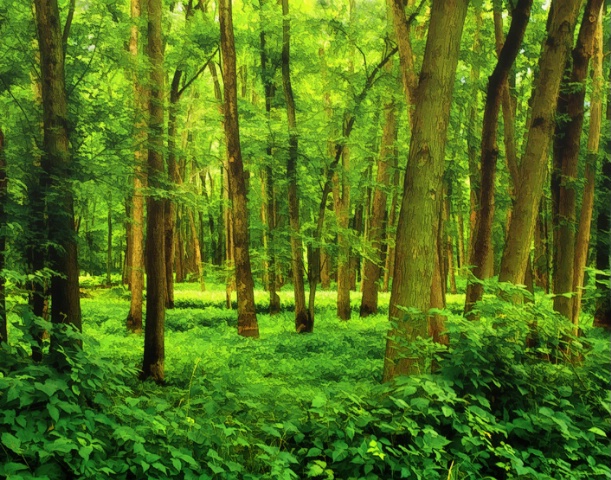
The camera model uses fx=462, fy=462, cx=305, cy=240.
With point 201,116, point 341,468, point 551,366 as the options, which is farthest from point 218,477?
point 201,116

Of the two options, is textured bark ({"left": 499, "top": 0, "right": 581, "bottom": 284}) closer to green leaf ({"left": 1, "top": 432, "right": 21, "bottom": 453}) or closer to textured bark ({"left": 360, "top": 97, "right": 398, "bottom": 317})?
green leaf ({"left": 1, "top": 432, "right": 21, "bottom": 453})

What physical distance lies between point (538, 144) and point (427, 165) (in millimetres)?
2238

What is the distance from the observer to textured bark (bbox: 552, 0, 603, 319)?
8.27 m

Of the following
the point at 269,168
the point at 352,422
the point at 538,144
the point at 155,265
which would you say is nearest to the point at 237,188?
the point at 269,168

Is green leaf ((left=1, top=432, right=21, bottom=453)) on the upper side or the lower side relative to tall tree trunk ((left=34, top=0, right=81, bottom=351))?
lower

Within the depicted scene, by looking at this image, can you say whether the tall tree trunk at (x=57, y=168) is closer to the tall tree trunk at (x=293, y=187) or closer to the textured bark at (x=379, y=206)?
the tall tree trunk at (x=293, y=187)

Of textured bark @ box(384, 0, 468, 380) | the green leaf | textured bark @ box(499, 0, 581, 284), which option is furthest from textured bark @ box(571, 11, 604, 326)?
the green leaf

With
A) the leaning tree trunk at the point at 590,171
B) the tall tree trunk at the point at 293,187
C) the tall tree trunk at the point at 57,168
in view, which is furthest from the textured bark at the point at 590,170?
the tall tree trunk at the point at 57,168

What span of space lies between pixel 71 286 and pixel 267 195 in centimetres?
1243

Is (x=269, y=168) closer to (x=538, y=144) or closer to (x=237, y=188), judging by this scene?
(x=237, y=188)

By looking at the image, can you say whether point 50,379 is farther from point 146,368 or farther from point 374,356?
point 374,356

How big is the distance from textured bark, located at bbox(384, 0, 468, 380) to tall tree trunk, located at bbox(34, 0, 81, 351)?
4168mm

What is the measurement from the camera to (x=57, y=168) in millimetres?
5984

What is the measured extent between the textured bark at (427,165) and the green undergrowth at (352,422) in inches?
28.9
